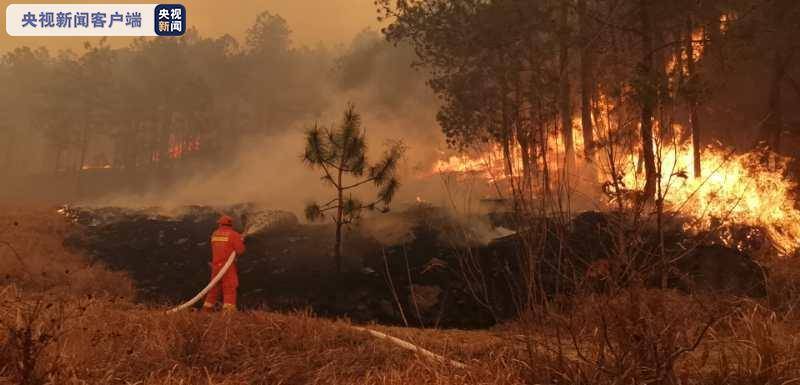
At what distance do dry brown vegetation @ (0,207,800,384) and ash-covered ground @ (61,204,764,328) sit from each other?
1201 millimetres

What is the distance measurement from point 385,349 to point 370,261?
327 inches

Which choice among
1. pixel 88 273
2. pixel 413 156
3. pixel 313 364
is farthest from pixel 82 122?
pixel 313 364

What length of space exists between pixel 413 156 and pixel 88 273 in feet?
73.7

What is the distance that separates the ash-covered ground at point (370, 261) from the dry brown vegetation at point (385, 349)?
1.20 m

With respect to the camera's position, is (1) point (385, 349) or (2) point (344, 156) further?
(2) point (344, 156)

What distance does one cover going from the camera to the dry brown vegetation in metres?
3.44

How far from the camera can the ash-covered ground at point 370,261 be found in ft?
30.6

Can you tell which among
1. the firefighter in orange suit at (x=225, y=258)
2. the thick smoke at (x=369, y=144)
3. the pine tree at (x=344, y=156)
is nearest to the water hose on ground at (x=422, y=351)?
the firefighter in orange suit at (x=225, y=258)

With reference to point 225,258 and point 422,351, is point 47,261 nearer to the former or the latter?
point 225,258

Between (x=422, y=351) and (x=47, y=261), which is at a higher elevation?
(x=47, y=261)

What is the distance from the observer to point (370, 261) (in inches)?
519

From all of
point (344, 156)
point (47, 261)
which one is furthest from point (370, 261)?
point (47, 261)

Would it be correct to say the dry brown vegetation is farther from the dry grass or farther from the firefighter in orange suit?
the dry grass

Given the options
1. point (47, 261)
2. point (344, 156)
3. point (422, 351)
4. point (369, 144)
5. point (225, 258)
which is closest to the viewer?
point (422, 351)
